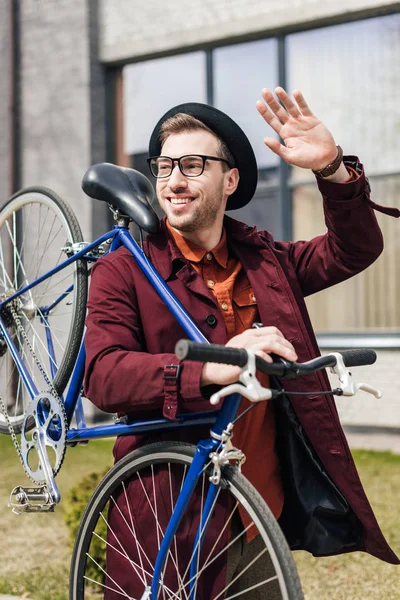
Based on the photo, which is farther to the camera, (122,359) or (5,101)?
(5,101)

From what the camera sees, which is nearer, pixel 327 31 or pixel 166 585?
pixel 166 585

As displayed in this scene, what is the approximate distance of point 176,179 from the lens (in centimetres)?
255

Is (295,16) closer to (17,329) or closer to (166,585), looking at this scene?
(17,329)

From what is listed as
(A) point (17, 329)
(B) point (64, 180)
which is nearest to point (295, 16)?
(B) point (64, 180)

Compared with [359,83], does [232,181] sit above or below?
below

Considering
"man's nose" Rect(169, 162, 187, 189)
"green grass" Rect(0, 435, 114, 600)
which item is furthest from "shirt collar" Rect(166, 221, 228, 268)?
"green grass" Rect(0, 435, 114, 600)

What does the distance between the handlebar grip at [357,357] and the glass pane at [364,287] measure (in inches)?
242

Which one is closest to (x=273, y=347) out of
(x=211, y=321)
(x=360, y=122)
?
(x=211, y=321)

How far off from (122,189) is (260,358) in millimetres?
1024

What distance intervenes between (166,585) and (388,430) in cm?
630

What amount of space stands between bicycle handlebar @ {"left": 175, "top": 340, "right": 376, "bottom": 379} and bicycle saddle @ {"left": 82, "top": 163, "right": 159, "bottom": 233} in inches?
31.3

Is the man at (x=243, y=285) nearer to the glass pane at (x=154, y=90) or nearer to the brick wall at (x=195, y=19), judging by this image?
the brick wall at (x=195, y=19)

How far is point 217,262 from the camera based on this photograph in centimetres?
272

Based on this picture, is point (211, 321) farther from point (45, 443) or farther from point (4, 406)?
point (4, 406)
